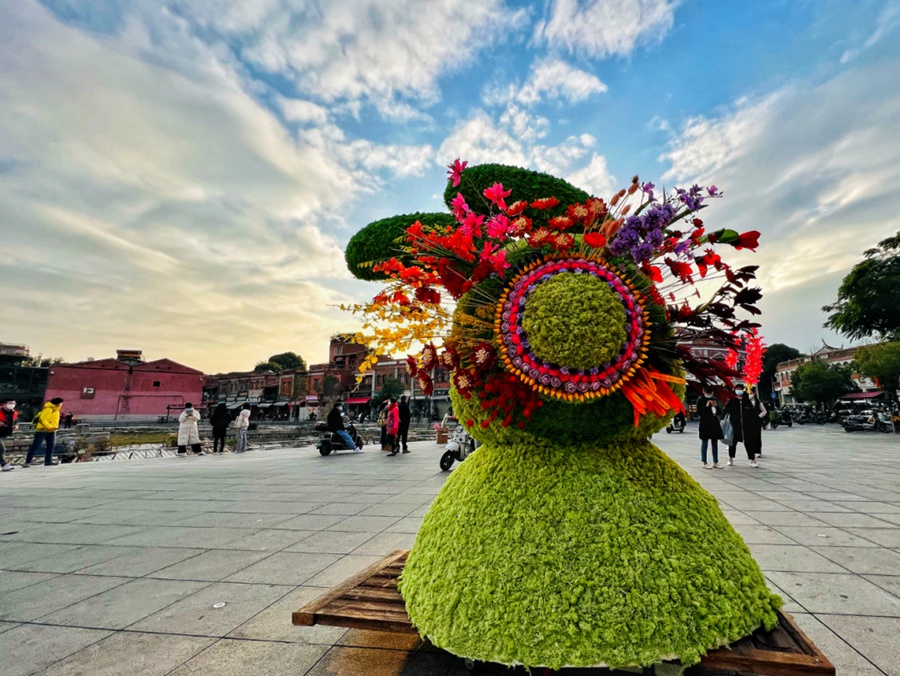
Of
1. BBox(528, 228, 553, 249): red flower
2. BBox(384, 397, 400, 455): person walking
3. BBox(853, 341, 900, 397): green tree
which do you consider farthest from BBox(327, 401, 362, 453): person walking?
BBox(853, 341, 900, 397): green tree

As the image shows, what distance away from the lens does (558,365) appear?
68.1 inches

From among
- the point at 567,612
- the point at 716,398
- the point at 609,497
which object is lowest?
the point at 567,612

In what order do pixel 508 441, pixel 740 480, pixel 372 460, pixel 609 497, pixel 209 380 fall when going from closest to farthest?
pixel 609 497 < pixel 508 441 < pixel 740 480 < pixel 372 460 < pixel 209 380

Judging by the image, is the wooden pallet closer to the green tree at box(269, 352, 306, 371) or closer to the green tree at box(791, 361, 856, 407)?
the green tree at box(791, 361, 856, 407)

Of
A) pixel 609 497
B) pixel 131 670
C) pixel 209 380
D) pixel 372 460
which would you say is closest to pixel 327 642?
pixel 131 670

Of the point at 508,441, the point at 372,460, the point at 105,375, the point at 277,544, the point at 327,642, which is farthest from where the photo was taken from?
the point at 105,375

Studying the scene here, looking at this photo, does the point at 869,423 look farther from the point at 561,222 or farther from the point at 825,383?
the point at 561,222

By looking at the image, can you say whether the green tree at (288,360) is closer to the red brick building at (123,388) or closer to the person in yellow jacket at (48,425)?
the red brick building at (123,388)

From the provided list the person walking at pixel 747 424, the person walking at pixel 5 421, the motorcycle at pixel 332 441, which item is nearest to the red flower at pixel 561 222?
the person walking at pixel 747 424

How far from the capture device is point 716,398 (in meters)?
1.82

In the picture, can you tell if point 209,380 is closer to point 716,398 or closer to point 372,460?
point 372,460

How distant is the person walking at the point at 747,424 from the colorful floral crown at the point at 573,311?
359 inches

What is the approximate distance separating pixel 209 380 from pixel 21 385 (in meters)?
32.8

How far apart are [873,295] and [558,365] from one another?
3259cm
